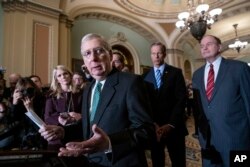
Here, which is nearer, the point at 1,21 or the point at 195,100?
the point at 195,100

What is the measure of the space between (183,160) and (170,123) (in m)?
0.34

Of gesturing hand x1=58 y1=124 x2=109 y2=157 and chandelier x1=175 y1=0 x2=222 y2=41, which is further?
chandelier x1=175 y1=0 x2=222 y2=41

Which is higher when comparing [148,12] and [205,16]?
[148,12]

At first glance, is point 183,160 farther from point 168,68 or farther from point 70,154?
point 70,154

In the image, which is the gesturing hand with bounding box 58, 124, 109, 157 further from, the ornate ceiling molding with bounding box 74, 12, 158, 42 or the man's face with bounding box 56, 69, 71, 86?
the ornate ceiling molding with bounding box 74, 12, 158, 42

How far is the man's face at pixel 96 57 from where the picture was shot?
139 cm

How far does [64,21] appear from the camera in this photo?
721 centimetres

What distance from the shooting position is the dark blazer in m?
2.07

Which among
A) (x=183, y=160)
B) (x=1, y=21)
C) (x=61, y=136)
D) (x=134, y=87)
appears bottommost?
(x=183, y=160)

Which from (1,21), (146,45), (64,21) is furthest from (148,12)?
(1,21)

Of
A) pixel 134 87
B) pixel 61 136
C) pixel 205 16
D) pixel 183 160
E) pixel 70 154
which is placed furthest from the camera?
pixel 205 16

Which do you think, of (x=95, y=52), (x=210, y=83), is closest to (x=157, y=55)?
(x=210, y=83)

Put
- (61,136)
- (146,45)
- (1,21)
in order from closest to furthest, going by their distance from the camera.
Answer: (61,136) → (1,21) → (146,45)

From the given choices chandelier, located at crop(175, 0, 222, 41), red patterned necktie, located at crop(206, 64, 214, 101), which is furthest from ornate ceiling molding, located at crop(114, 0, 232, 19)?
red patterned necktie, located at crop(206, 64, 214, 101)
